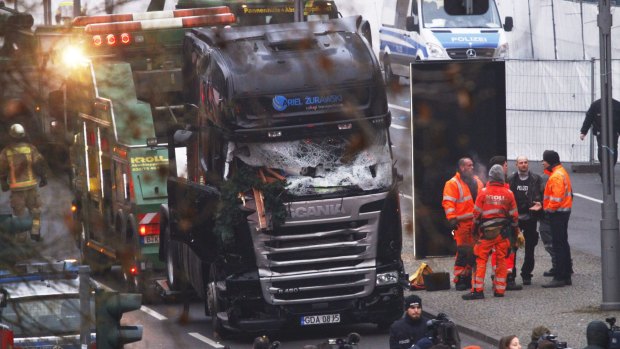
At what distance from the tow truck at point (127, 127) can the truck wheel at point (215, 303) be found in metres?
0.79

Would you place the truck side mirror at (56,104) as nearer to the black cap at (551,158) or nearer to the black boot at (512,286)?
the black cap at (551,158)

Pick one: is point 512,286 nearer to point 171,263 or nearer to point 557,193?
point 557,193

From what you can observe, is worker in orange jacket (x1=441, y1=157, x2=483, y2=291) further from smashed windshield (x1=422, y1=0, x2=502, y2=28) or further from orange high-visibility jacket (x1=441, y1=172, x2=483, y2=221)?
smashed windshield (x1=422, y1=0, x2=502, y2=28)

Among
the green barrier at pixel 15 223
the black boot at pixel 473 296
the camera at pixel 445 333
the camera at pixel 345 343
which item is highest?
the green barrier at pixel 15 223

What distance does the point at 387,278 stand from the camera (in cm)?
1914

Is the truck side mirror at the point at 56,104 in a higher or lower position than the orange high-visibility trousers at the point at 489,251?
higher

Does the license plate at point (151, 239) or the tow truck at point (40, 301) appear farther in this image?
the license plate at point (151, 239)

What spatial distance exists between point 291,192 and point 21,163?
1046 cm

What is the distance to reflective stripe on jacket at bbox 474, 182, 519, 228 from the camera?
66.9 ft

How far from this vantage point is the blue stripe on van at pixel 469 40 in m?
37.9

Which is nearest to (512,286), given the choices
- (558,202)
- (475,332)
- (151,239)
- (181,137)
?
(558,202)

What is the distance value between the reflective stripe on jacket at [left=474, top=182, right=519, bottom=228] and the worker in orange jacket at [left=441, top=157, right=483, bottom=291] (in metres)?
0.89

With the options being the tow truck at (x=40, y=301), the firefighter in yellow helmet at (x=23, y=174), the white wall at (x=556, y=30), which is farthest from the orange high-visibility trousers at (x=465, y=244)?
the white wall at (x=556, y=30)

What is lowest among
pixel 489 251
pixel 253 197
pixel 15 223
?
pixel 489 251
